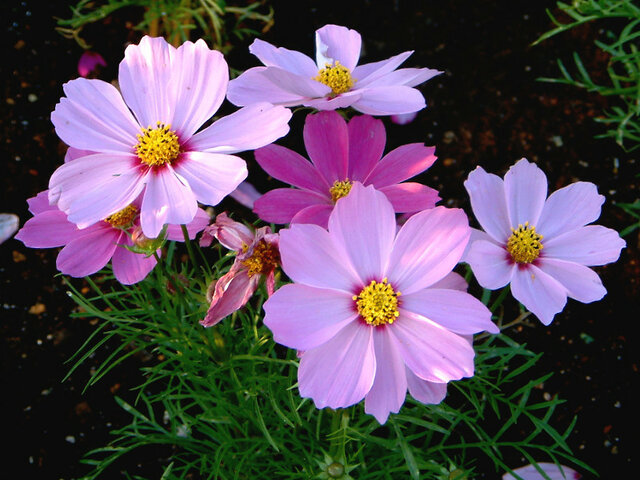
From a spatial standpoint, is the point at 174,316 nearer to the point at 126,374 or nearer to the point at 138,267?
the point at 138,267

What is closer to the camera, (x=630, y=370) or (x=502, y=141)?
(x=630, y=370)

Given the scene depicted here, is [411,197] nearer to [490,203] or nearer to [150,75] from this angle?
[490,203]

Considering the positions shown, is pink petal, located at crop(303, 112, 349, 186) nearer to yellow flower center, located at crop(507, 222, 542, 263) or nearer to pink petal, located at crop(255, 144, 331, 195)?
pink petal, located at crop(255, 144, 331, 195)

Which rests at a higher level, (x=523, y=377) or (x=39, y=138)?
(x=39, y=138)

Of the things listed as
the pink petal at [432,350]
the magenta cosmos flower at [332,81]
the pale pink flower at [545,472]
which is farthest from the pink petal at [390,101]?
the pale pink flower at [545,472]

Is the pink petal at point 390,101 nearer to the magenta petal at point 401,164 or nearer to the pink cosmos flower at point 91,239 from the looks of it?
the magenta petal at point 401,164

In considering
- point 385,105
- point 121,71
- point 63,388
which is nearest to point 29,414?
point 63,388
